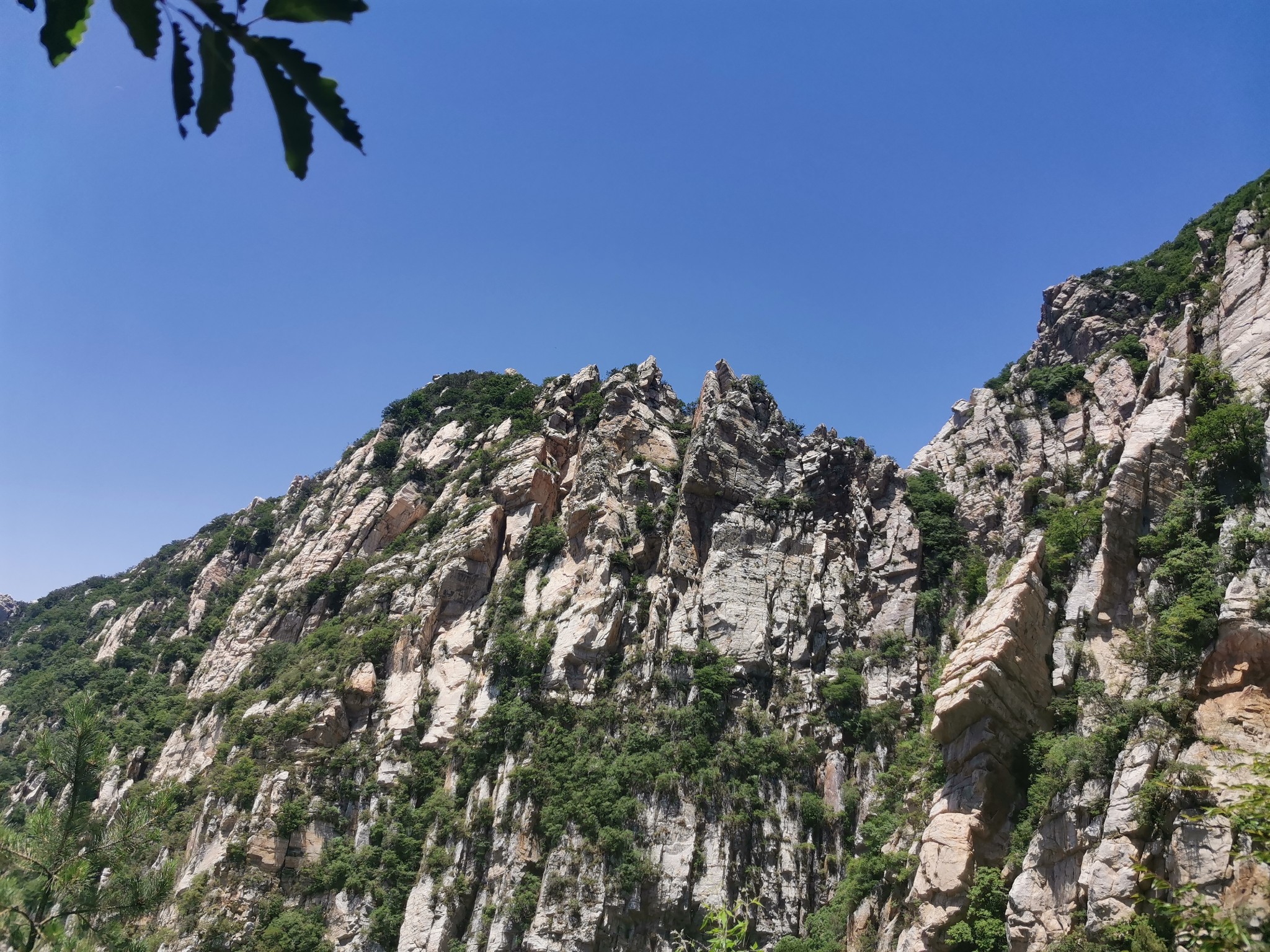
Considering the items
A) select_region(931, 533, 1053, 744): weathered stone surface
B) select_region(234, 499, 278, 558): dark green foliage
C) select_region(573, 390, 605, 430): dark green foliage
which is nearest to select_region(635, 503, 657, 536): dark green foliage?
select_region(573, 390, 605, 430): dark green foliage

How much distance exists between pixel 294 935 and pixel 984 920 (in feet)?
99.7

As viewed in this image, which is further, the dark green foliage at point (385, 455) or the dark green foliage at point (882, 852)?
the dark green foliage at point (385, 455)

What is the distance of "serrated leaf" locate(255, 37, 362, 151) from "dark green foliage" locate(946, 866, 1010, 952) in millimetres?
28448

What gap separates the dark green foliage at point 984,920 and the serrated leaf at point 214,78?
28567mm

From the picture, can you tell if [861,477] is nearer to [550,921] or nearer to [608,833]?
[608,833]

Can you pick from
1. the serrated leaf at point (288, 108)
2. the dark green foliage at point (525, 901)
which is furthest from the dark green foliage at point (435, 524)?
the serrated leaf at point (288, 108)

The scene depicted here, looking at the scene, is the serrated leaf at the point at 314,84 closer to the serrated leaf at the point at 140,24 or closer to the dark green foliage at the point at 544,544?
the serrated leaf at the point at 140,24

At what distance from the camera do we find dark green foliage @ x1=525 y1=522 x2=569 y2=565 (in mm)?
50375

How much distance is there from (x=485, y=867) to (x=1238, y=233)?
48.3 meters

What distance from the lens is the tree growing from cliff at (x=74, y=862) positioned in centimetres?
1000

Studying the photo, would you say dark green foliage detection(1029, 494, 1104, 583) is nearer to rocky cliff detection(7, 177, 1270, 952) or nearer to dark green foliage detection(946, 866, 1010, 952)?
rocky cliff detection(7, 177, 1270, 952)

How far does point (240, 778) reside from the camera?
4297 cm

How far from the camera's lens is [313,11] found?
2145 millimetres

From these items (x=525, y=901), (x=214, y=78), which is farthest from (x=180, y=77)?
(x=525, y=901)
